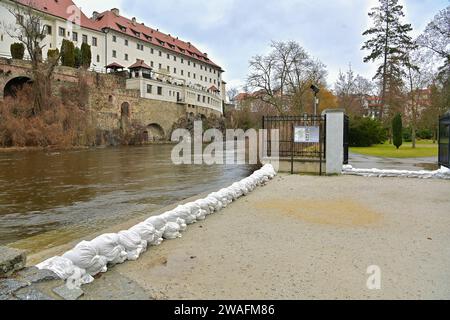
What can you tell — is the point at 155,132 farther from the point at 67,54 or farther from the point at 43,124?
the point at 43,124

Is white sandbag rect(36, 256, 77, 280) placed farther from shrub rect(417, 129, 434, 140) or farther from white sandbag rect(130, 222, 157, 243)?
shrub rect(417, 129, 434, 140)

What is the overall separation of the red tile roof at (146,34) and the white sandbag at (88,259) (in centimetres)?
6592

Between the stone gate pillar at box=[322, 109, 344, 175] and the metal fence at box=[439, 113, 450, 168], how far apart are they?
134 inches

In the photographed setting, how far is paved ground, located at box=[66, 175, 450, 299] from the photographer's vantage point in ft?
10.7

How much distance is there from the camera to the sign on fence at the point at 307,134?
12.4 meters

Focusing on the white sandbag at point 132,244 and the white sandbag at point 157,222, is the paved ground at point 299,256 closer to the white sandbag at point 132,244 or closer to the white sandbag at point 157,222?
the white sandbag at point 132,244

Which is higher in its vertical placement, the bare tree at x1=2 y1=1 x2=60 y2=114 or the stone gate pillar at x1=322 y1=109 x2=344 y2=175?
the bare tree at x1=2 y1=1 x2=60 y2=114

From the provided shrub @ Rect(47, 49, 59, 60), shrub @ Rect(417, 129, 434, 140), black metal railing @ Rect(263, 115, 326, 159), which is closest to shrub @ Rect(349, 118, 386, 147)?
black metal railing @ Rect(263, 115, 326, 159)

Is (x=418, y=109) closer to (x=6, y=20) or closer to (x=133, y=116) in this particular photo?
(x=133, y=116)

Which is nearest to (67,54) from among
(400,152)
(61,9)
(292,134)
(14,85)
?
(14,85)

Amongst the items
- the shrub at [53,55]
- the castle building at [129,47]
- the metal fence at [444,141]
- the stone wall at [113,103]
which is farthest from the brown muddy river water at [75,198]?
the castle building at [129,47]
